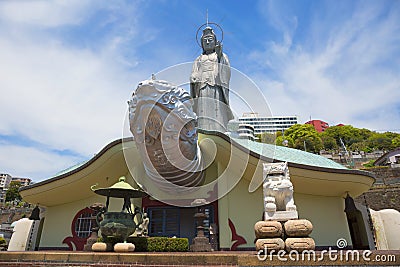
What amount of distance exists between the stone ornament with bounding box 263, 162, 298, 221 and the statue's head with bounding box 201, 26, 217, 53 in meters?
12.1

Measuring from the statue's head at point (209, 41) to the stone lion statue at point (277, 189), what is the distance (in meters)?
12.1

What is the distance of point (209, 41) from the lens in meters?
17.9

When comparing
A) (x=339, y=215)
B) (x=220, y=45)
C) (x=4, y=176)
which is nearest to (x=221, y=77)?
(x=220, y=45)

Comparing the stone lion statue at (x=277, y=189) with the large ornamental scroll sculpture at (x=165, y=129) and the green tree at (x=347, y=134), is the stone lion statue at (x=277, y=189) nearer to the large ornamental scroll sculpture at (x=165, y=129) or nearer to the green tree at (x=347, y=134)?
the large ornamental scroll sculpture at (x=165, y=129)

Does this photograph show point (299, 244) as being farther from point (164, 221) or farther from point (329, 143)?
point (329, 143)

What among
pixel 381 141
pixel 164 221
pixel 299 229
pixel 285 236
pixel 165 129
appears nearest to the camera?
pixel 299 229

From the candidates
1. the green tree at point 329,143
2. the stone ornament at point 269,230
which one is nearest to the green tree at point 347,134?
the green tree at point 329,143

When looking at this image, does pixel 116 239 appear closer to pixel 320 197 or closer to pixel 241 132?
pixel 320 197

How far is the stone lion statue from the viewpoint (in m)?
6.63

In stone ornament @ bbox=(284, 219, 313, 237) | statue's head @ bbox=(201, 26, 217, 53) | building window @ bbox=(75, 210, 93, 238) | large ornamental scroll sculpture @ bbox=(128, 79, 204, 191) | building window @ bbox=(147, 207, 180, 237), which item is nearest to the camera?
stone ornament @ bbox=(284, 219, 313, 237)

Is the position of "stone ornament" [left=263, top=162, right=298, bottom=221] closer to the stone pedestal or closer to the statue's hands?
the stone pedestal

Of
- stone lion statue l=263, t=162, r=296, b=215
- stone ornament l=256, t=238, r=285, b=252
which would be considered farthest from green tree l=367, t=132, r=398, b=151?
stone ornament l=256, t=238, r=285, b=252

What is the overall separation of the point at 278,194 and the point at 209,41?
13169mm

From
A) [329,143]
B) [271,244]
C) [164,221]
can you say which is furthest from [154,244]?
[329,143]
